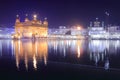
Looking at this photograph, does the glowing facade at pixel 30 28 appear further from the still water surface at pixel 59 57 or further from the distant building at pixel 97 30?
the still water surface at pixel 59 57

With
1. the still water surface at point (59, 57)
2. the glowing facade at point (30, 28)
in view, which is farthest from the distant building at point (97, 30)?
the still water surface at point (59, 57)

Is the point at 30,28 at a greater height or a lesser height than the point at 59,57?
greater

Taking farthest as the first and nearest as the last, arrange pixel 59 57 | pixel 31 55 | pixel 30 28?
pixel 30 28
pixel 31 55
pixel 59 57

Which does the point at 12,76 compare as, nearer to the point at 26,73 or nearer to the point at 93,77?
the point at 26,73

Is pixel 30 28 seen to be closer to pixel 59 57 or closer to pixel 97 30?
Result: pixel 97 30

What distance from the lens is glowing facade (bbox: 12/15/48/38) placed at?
3194 inches

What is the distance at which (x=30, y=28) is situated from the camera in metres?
83.4

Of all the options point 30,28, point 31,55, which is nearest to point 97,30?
point 30,28

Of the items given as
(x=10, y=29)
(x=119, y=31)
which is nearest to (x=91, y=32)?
(x=119, y=31)

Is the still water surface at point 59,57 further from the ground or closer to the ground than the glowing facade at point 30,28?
closer to the ground

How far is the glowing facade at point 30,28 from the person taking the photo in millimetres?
81125

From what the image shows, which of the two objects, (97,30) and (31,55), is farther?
(97,30)

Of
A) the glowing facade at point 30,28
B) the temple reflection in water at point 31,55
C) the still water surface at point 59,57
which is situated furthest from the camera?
the glowing facade at point 30,28

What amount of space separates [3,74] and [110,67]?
5.19 m
